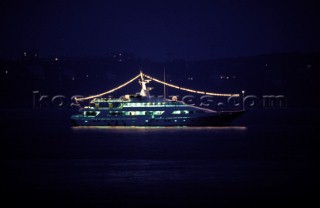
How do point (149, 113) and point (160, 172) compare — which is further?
point (149, 113)

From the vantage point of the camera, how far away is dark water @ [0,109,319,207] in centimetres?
3122

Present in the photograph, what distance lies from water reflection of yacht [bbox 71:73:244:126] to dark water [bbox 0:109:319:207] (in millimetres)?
11468

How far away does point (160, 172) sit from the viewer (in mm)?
40969

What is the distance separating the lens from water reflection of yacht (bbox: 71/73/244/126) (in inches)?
3145

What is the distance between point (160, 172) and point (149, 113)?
40115 millimetres

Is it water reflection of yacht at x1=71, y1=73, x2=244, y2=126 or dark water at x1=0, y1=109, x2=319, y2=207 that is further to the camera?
water reflection of yacht at x1=71, y1=73, x2=244, y2=126

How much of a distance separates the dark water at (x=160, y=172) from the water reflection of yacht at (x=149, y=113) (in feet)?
37.6

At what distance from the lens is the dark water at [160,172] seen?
31219 mm

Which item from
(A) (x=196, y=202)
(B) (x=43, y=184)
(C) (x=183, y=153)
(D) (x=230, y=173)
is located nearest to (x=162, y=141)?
(C) (x=183, y=153)

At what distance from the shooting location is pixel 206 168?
43.2 meters

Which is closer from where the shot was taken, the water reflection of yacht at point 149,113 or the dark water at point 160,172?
the dark water at point 160,172

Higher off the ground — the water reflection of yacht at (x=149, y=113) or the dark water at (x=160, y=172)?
the water reflection of yacht at (x=149, y=113)

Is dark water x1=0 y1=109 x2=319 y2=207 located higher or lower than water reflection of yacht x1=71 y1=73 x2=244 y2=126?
lower

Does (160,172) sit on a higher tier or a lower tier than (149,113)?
lower
